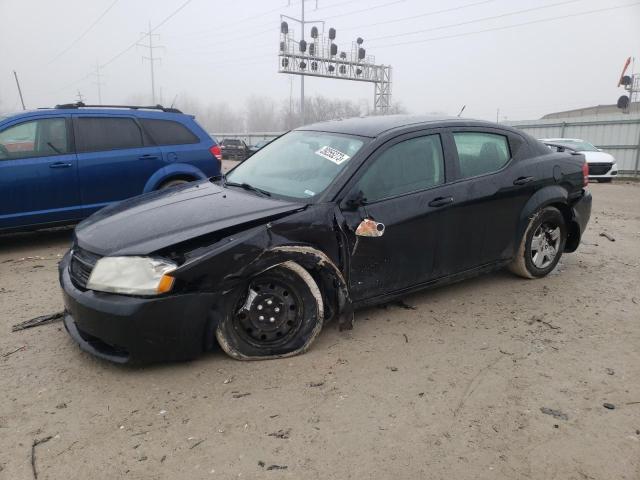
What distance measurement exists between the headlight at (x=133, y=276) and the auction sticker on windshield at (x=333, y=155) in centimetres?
148

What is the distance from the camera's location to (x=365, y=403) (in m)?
2.82

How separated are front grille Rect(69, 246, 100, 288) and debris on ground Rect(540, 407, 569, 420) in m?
2.78

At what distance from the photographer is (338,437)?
8.29ft

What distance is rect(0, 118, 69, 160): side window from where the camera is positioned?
578 cm

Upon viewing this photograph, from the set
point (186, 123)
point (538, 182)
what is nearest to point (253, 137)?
point (186, 123)

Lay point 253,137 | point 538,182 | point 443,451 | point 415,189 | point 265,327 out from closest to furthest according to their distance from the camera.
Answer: point 443,451
point 265,327
point 415,189
point 538,182
point 253,137

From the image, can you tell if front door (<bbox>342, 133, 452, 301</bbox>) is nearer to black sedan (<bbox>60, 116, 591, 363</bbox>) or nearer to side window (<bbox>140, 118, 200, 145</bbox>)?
black sedan (<bbox>60, 116, 591, 363</bbox>)

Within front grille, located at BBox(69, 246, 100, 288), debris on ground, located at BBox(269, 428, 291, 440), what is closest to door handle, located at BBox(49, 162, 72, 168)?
front grille, located at BBox(69, 246, 100, 288)

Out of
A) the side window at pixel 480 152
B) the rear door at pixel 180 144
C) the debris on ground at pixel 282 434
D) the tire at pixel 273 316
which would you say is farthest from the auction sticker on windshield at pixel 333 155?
the rear door at pixel 180 144

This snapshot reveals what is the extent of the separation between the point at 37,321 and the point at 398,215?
2.93 metres

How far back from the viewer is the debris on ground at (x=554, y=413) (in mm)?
2691

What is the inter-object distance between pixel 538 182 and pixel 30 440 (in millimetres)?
4341

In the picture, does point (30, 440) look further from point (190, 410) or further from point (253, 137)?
point (253, 137)

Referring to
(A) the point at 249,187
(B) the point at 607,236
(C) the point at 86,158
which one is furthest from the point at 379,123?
(B) the point at 607,236
